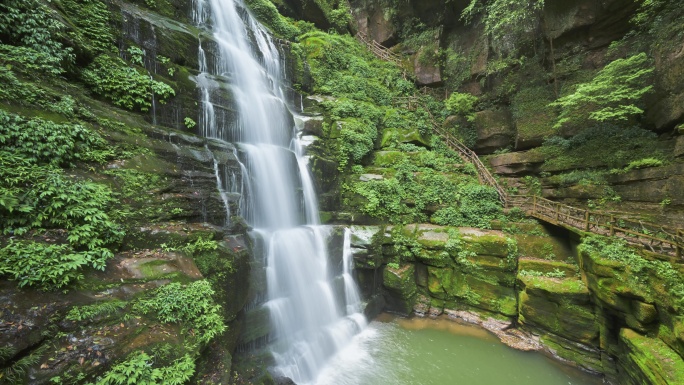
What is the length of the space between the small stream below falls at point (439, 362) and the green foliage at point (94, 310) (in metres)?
5.66

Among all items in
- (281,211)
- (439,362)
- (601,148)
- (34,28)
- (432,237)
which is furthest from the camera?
(601,148)

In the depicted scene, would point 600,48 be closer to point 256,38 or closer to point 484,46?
point 484,46

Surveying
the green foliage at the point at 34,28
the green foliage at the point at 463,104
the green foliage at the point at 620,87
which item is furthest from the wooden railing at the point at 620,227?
the green foliage at the point at 34,28

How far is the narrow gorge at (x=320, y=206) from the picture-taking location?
4316 mm

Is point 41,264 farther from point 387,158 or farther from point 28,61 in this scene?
point 387,158

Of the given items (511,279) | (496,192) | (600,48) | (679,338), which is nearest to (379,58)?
(600,48)

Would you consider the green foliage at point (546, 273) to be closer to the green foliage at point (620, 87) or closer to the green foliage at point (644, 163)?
the green foliage at point (644, 163)

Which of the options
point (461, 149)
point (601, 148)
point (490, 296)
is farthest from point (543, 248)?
point (461, 149)

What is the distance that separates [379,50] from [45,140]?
24393mm

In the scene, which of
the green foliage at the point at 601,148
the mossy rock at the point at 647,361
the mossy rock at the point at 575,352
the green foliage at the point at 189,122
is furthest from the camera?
the green foliage at the point at 601,148

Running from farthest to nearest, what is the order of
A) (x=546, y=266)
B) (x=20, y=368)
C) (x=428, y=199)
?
1. (x=428, y=199)
2. (x=546, y=266)
3. (x=20, y=368)

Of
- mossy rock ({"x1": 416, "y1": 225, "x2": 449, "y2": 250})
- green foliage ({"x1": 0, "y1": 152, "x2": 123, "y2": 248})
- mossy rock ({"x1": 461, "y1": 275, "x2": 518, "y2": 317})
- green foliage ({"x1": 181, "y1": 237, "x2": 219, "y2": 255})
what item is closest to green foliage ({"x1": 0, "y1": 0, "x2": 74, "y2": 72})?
green foliage ({"x1": 0, "y1": 152, "x2": 123, "y2": 248})

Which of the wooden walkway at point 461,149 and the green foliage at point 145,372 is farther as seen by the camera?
the wooden walkway at point 461,149

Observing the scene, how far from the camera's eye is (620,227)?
9.12 meters
